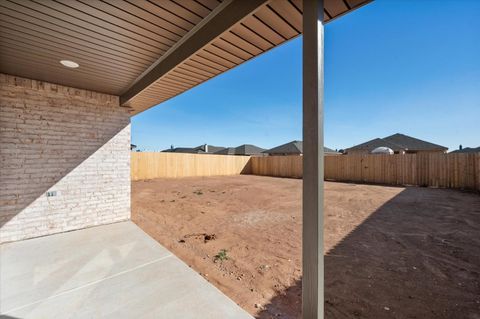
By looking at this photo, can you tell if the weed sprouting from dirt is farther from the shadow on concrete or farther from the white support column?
the white support column

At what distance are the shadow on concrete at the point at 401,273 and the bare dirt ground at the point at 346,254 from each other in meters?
0.01

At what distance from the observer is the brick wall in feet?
10.1

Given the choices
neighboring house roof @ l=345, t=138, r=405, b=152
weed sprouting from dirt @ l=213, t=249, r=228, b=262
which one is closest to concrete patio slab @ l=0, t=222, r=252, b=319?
weed sprouting from dirt @ l=213, t=249, r=228, b=262

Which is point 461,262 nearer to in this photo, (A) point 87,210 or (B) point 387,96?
(A) point 87,210

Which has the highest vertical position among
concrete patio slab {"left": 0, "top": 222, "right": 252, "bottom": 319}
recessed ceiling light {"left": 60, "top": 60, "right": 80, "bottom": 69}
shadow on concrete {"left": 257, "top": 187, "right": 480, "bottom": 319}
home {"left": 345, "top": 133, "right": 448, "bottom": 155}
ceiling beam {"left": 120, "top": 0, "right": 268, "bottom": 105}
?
home {"left": 345, "top": 133, "right": 448, "bottom": 155}

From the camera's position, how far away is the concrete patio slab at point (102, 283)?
1698 millimetres

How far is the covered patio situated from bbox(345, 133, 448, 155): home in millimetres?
20795

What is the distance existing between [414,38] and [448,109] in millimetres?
9905

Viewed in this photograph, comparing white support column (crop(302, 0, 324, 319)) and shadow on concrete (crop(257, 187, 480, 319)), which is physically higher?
white support column (crop(302, 0, 324, 319))

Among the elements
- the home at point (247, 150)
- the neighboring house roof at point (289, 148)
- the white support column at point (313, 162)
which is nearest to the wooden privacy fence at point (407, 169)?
the neighboring house roof at point (289, 148)

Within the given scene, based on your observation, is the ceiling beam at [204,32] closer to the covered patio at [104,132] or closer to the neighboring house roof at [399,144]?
the covered patio at [104,132]

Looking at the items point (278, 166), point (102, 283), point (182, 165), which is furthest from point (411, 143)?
point (102, 283)

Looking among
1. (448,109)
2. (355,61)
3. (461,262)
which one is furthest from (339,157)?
(461,262)

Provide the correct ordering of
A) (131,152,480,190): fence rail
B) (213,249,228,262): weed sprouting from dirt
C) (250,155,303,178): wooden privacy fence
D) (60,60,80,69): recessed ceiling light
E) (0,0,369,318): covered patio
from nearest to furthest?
(0,0,369,318): covered patio, (60,60,80,69): recessed ceiling light, (213,249,228,262): weed sprouting from dirt, (131,152,480,190): fence rail, (250,155,303,178): wooden privacy fence
